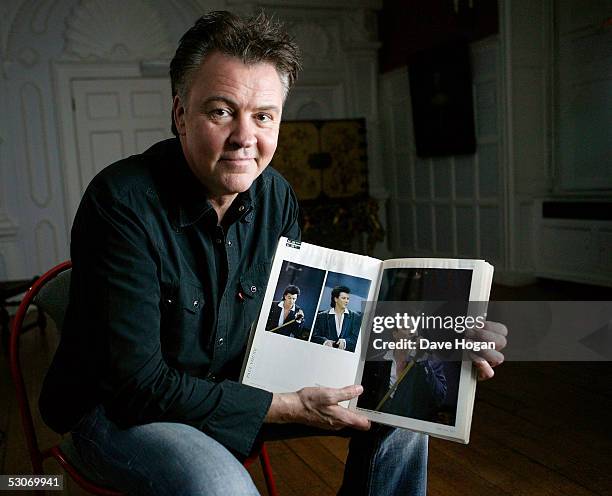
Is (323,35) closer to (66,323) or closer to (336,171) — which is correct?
(336,171)

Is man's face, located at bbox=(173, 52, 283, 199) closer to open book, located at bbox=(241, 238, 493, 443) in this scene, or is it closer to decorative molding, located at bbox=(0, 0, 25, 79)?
open book, located at bbox=(241, 238, 493, 443)

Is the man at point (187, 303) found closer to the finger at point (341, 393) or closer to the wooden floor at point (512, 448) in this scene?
the finger at point (341, 393)

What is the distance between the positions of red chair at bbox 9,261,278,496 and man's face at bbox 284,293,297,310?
0.99 ft

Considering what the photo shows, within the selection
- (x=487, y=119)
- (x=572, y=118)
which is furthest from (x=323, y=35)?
(x=572, y=118)

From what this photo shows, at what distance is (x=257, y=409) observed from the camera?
1.04 metres

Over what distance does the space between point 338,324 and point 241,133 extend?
40 centimetres

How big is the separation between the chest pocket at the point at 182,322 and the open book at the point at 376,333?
113 mm

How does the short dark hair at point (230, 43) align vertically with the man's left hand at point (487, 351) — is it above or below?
above

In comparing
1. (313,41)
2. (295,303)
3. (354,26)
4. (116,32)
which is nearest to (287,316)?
(295,303)

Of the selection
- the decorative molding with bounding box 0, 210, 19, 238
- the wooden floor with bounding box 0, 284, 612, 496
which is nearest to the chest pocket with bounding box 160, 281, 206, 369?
the wooden floor with bounding box 0, 284, 612, 496

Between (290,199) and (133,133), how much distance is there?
460 centimetres

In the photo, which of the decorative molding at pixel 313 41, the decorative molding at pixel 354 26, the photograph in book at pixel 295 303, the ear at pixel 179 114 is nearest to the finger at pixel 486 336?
the photograph in book at pixel 295 303

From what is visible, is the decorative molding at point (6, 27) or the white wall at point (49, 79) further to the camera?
the white wall at point (49, 79)

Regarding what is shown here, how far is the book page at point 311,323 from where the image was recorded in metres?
1.12
